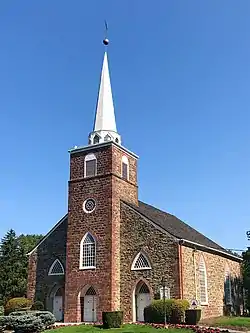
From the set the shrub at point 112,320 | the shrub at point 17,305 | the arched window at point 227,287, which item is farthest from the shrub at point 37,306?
the arched window at point 227,287

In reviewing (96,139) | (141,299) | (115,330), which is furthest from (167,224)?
(115,330)

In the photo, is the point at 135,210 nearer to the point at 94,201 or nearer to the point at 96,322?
the point at 94,201

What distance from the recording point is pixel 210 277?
125 ft

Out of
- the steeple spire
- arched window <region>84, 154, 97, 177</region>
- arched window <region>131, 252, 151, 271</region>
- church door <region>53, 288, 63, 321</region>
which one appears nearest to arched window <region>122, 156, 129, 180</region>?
the steeple spire

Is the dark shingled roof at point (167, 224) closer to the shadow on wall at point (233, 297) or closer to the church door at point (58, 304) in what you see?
the shadow on wall at point (233, 297)

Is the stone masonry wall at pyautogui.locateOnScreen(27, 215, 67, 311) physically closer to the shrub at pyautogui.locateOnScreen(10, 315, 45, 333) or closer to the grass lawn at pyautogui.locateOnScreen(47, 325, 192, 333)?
the grass lawn at pyautogui.locateOnScreen(47, 325, 192, 333)

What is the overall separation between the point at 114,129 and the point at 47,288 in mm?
14962

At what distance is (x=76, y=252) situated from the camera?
35.8 m

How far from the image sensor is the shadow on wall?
41031mm

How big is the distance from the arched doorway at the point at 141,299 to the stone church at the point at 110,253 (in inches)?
2.8

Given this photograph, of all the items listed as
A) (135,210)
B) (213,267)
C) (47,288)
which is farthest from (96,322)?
(213,267)

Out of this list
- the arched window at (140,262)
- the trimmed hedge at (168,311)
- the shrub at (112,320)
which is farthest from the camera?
the arched window at (140,262)

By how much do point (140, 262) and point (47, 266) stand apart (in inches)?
367

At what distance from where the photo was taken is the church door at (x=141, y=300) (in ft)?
108
